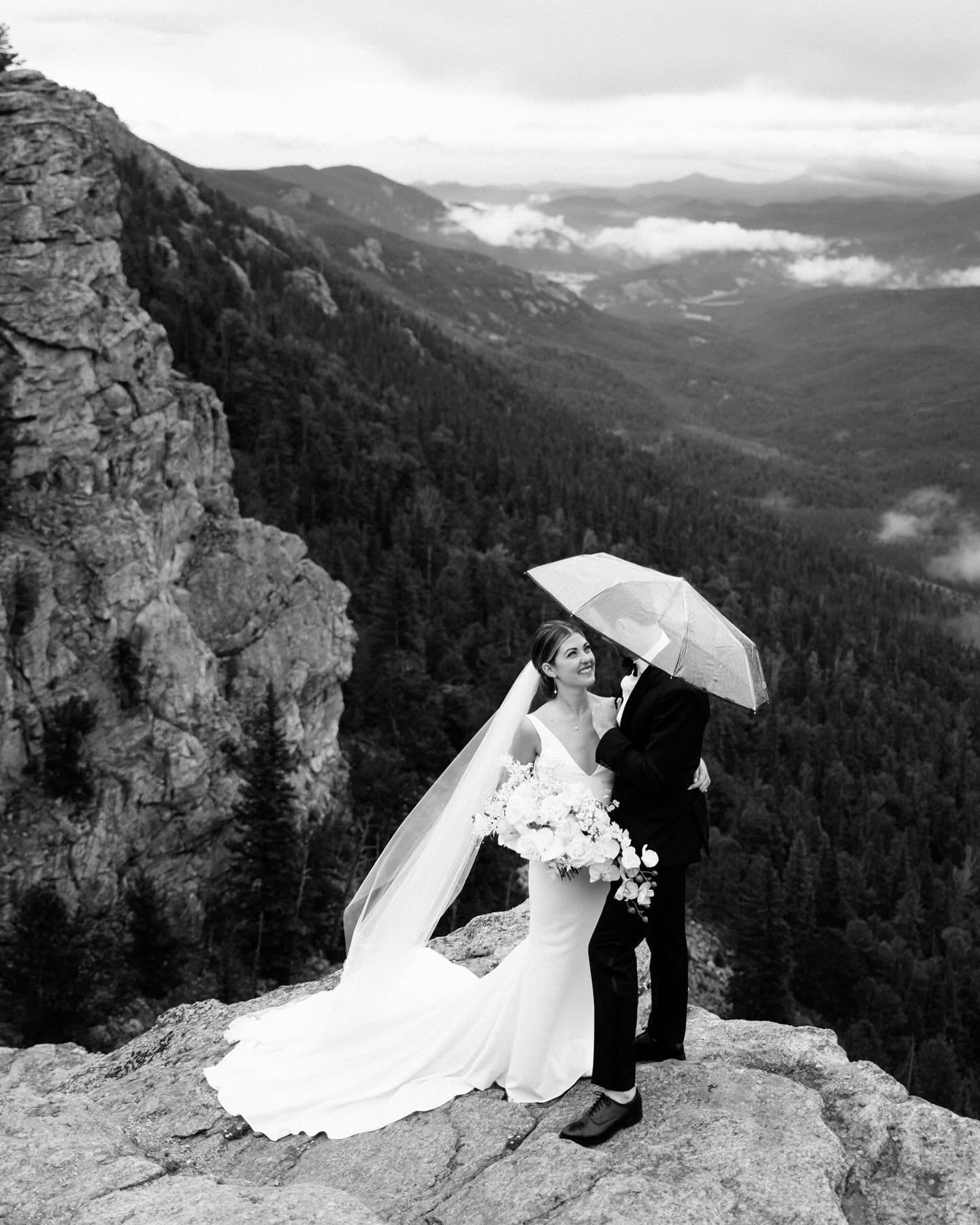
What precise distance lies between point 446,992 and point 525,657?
80.4 metres

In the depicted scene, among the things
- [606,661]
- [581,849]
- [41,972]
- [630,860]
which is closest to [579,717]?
[581,849]

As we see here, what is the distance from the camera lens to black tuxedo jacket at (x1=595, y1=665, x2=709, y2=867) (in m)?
7.82

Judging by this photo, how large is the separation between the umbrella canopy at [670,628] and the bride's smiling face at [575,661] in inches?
13.8

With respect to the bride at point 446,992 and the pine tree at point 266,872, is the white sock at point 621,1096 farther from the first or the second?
the pine tree at point 266,872

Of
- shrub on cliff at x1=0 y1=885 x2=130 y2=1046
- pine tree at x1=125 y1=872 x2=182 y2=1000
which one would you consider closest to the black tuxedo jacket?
shrub on cliff at x1=0 y1=885 x2=130 y2=1046

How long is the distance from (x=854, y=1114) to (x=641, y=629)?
472cm

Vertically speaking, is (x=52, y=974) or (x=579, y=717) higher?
(x=579, y=717)

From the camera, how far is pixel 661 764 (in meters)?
7.82

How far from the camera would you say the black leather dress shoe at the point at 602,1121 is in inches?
316

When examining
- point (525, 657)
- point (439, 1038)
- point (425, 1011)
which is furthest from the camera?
point (525, 657)

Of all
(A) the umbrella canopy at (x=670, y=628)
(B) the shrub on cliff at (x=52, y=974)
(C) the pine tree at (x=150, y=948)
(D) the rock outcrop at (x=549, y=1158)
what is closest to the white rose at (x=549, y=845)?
(A) the umbrella canopy at (x=670, y=628)

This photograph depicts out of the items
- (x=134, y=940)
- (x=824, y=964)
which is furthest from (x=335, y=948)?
(x=824, y=964)

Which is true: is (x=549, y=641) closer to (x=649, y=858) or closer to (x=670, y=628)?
(x=670, y=628)

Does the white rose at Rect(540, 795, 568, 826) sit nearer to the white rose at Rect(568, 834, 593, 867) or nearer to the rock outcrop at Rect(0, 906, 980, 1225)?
the white rose at Rect(568, 834, 593, 867)
